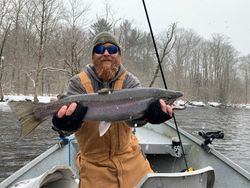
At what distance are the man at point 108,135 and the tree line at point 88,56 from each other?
22.1 metres

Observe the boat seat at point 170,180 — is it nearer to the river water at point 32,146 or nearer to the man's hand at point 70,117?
the man's hand at point 70,117

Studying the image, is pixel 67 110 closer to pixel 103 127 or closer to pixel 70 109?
pixel 70 109

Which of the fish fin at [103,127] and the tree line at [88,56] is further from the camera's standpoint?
the tree line at [88,56]

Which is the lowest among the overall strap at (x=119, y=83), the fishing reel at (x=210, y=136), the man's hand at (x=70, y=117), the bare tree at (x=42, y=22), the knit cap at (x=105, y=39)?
the fishing reel at (x=210, y=136)

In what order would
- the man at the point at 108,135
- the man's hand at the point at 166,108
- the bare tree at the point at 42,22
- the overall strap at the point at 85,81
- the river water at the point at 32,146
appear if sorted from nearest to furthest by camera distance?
the man's hand at the point at 166,108, the man at the point at 108,135, the overall strap at the point at 85,81, the river water at the point at 32,146, the bare tree at the point at 42,22

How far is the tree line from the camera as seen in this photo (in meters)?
43.1

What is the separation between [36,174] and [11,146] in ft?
31.0

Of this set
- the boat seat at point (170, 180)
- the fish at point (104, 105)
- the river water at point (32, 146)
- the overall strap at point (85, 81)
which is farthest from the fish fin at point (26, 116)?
the river water at point (32, 146)

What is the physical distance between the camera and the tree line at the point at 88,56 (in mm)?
43094

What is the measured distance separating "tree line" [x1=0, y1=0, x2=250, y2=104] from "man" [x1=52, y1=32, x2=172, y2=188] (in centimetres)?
2212

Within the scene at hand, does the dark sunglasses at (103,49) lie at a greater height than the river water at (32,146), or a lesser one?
greater

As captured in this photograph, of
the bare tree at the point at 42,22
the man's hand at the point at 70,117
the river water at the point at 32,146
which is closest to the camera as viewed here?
the man's hand at the point at 70,117

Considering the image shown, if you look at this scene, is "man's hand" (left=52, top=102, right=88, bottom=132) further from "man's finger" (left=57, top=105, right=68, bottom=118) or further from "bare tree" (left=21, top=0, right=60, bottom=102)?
"bare tree" (left=21, top=0, right=60, bottom=102)

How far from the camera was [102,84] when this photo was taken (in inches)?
132
